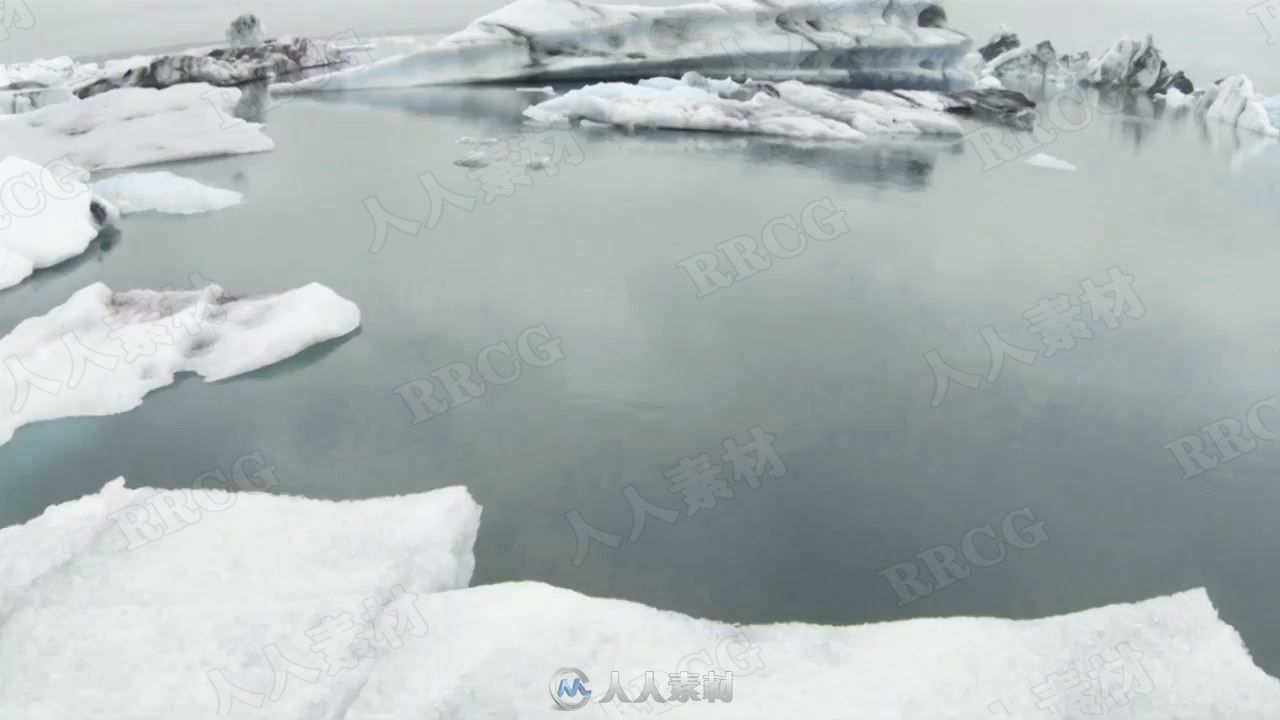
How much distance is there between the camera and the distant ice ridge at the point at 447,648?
2.62 metres

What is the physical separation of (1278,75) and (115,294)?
2132cm

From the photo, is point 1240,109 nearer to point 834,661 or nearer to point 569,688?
point 834,661

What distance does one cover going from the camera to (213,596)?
298cm

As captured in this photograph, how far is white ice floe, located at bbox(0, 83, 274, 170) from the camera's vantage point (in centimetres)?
1007

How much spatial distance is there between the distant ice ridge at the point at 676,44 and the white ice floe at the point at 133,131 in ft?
9.67

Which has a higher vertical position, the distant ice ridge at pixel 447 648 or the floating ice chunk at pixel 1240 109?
the distant ice ridge at pixel 447 648

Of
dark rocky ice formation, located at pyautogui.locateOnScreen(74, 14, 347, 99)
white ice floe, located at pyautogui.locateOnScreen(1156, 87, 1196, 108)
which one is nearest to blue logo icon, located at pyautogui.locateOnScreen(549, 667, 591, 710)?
dark rocky ice formation, located at pyautogui.locateOnScreen(74, 14, 347, 99)

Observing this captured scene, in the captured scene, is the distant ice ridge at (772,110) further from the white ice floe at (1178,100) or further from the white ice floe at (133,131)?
the white ice floe at (133,131)

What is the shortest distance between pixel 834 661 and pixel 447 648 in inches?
49.6

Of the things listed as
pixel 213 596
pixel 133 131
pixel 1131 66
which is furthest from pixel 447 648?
pixel 1131 66

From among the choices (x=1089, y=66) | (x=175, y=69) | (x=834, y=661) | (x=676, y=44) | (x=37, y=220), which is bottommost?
(x=175, y=69)

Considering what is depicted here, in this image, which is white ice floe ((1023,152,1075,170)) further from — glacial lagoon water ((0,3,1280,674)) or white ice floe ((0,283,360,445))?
white ice floe ((0,283,360,445))

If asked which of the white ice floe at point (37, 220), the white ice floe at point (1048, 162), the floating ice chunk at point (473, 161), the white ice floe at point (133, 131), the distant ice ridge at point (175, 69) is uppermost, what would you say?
the white ice floe at point (37, 220)

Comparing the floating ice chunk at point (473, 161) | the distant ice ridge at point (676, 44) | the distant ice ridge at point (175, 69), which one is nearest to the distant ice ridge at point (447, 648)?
the floating ice chunk at point (473, 161)
